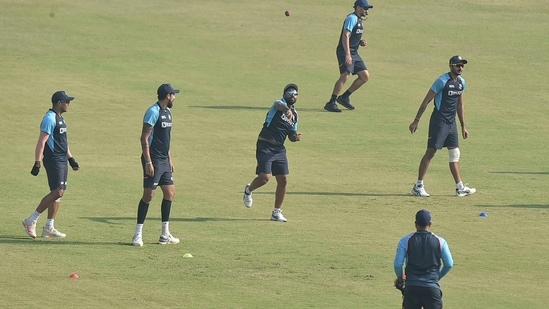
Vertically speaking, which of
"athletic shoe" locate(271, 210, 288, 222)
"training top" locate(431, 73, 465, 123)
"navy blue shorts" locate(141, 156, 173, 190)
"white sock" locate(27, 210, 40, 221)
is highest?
"training top" locate(431, 73, 465, 123)

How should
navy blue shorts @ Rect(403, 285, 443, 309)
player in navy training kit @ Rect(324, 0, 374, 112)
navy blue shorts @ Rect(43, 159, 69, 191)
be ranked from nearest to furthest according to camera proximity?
navy blue shorts @ Rect(403, 285, 443, 309) → navy blue shorts @ Rect(43, 159, 69, 191) → player in navy training kit @ Rect(324, 0, 374, 112)

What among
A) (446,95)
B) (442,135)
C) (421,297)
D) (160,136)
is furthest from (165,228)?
(446,95)

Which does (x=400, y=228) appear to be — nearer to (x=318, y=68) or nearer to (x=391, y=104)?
(x=391, y=104)

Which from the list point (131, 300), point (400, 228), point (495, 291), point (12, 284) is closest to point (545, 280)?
point (495, 291)

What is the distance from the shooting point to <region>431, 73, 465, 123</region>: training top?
2194cm

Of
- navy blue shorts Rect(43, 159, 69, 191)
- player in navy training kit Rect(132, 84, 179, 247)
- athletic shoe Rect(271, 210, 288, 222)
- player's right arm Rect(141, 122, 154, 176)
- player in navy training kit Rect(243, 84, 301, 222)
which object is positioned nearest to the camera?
player's right arm Rect(141, 122, 154, 176)

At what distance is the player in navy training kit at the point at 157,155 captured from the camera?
17922 millimetres

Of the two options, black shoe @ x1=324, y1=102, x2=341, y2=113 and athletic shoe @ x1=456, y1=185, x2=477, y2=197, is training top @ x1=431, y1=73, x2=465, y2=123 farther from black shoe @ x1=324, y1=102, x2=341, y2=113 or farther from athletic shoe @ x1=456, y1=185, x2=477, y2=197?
black shoe @ x1=324, y1=102, x2=341, y2=113

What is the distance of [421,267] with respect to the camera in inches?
506

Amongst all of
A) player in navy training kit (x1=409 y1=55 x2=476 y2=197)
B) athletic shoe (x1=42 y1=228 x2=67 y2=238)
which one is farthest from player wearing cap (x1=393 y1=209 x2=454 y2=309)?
player in navy training kit (x1=409 y1=55 x2=476 y2=197)

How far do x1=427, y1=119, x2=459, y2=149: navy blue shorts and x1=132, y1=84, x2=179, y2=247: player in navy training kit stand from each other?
5.85m

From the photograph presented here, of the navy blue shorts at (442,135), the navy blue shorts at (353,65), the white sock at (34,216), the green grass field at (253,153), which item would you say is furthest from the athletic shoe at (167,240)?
the navy blue shorts at (353,65)

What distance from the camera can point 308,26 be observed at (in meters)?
39.6

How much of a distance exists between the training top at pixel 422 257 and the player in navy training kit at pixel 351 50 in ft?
53.7
